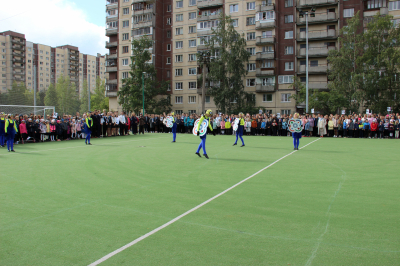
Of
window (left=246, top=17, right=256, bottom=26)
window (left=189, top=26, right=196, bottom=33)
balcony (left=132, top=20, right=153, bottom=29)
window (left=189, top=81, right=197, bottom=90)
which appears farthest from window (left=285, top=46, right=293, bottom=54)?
balcony (left=132, top=20, right=153, bottom=29)

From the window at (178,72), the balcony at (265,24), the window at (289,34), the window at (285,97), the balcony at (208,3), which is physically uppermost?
the balcony at (208,3)

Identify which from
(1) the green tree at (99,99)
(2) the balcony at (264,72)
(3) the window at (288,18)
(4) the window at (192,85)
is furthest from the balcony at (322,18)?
(1) the green tree at (99,99)

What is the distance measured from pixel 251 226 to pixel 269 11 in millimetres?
58524

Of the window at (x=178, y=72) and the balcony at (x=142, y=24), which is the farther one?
the window at (x=178, y=72)

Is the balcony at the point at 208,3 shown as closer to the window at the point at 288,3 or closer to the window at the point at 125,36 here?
the window at the point at 288,3

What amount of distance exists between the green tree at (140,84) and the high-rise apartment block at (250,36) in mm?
6063

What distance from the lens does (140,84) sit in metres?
63.5

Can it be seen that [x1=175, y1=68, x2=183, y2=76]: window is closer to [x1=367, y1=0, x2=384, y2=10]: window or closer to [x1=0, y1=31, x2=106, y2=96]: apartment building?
[x1=367, y1=0, x2=384, y2=10]: window

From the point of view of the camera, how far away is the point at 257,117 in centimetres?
3434

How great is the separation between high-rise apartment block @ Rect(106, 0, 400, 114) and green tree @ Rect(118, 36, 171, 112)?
606 cm

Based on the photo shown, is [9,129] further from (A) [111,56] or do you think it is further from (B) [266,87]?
(A) [111,56]

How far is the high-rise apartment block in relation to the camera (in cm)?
5541

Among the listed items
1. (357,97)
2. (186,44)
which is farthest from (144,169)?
(186,44)

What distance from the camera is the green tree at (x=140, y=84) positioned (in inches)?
2458
